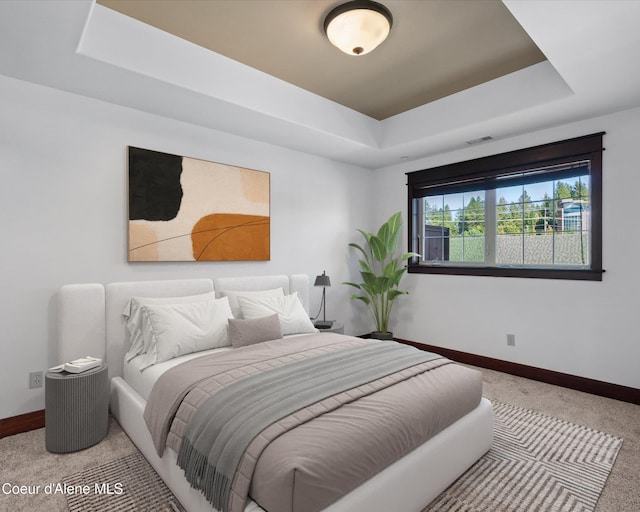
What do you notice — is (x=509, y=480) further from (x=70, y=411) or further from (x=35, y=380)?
(x=35, y=380)

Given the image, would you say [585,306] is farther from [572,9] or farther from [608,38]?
[572,9]

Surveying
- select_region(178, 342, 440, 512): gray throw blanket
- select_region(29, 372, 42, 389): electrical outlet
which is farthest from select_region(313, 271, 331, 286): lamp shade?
select_region(29, 372, 42, 389): electrical outlet

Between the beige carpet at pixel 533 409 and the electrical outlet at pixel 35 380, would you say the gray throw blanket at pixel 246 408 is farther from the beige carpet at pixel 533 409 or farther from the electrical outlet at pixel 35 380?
the electrical outlet at pixel 35 380

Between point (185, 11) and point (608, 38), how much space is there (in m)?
2.62

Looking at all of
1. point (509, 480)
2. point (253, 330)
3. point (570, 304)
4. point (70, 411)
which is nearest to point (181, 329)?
point (253, 330)

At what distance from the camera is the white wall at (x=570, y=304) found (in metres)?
3.11

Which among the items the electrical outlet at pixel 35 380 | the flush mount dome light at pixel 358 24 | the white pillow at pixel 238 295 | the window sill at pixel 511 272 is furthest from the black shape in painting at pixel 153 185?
the window sill at pixel 511 272

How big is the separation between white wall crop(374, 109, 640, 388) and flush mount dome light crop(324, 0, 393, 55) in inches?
86.2

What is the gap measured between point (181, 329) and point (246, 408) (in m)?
1.19

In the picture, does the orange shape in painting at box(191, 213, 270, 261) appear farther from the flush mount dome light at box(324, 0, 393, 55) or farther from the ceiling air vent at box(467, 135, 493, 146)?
the ceiling air vent at box(467, 135, 493, 146)

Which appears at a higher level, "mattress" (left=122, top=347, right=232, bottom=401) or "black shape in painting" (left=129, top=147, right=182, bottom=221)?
"black shape in painting" (left=129, top=147, right=182, bottom=221)

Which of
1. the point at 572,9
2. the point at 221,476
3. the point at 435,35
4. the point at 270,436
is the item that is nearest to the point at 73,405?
the point at 221,476

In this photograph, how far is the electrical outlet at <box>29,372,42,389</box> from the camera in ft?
8.54

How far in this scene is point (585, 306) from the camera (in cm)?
334
